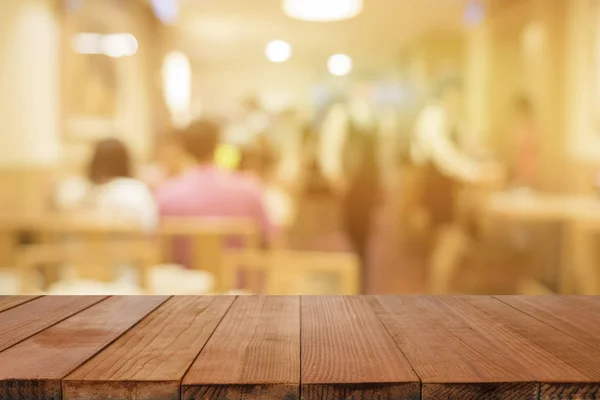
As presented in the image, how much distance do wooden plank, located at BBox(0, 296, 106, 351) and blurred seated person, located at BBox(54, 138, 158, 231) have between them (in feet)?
6.88

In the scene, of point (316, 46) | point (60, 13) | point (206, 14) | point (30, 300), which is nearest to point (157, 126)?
point (206, 14)

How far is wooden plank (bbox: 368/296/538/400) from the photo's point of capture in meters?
0.75

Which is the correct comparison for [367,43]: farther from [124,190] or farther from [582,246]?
[124,190]

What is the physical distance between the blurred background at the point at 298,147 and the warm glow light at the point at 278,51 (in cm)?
3

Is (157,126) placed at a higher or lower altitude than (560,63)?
lower

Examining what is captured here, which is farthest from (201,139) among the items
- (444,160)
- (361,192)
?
(444,160)

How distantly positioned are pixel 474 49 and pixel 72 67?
13.6 ft

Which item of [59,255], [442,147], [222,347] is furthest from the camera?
[442,147]

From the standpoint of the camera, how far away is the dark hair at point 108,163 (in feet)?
11.6

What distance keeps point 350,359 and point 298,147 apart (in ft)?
17.3

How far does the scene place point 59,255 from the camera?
2.40m

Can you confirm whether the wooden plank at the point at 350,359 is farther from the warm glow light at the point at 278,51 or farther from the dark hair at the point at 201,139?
the warm glow light at the point at 278,51

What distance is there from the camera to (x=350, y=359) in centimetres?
83

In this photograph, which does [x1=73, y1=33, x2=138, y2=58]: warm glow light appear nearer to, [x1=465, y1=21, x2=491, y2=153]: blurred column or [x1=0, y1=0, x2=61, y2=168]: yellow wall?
[x1=0, y1=0, x2=61, y2=168]: yellow wall
